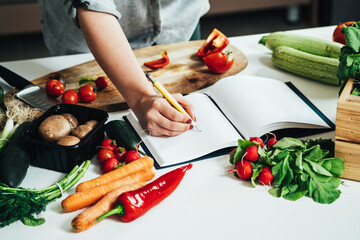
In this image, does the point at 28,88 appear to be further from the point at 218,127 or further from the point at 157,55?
the point at 218,127

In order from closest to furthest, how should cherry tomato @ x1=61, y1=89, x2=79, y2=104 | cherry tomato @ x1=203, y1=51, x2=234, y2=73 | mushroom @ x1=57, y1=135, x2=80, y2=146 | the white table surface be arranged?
the white table surface, mushroom @ x1=57, y1=135, x2=80, y2=146, cherry tomato @ x1=61, y1=89, x2=79, y2=104, cherry tomato @ x1=203, y1=51, x2=234, y2=73

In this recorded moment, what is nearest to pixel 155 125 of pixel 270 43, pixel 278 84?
pixel 278 84

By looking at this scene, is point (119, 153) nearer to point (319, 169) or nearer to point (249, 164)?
point (249, 164)

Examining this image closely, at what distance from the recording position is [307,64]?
1.81 meters

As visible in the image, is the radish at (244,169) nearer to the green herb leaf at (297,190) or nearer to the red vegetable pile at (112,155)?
the green herb leaf at (297,190)

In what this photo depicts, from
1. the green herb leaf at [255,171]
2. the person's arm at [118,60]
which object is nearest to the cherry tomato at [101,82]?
the person's arm at [118,60]

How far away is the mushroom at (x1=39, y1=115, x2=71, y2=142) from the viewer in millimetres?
1360

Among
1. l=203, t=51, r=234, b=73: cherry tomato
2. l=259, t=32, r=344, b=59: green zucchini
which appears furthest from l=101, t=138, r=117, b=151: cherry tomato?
l=259, t=32, r=344, b=59: green zucchini

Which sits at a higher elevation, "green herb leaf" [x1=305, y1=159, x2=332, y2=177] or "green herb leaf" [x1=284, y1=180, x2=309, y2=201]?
"green herb leaf" [x1=305, y1=159, x2=332, y2=177]

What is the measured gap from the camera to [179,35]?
2.27m

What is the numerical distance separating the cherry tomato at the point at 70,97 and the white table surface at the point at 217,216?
1.43 feet

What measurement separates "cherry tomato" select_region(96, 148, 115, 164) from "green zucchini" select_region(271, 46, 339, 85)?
0.90 meters

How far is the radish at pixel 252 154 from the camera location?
1.29m

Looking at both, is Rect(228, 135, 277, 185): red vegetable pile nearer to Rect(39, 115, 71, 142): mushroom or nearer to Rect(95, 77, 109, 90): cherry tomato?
Rect(39, 115, 71, 142): mushroom
